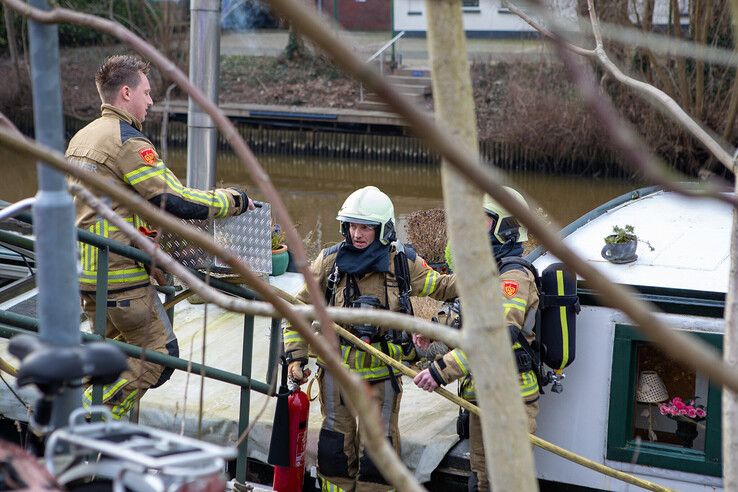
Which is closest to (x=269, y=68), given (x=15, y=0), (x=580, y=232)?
(x=580, y=232)

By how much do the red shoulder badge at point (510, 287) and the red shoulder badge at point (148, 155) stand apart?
1.85m

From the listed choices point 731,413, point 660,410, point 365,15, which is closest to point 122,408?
point 660,410

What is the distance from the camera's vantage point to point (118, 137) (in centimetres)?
495

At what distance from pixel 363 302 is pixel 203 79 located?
138 inches

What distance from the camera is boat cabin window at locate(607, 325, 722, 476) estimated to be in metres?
5.45

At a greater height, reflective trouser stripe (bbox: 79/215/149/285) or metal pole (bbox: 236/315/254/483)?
reflective trouser stripe (bbox: 79/215/149/285)

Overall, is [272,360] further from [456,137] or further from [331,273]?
[456,137]

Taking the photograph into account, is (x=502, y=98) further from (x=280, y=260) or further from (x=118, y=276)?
(x=118, y=276)

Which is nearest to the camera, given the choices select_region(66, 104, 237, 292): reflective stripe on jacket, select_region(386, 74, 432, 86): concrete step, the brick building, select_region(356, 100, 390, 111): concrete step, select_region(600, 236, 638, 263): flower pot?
select_region(66, 104, 237, 292): reflective stripe on jacket

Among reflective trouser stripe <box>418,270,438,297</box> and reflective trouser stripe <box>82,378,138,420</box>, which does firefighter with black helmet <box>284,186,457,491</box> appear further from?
reflective trouser stripe <box>82,378,138,420</box>

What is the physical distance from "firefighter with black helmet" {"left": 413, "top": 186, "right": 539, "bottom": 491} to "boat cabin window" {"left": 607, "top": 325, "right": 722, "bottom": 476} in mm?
577

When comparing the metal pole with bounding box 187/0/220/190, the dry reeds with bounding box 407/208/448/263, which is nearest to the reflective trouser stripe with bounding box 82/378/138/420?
the metal pole with bounding box 187/0/220/190

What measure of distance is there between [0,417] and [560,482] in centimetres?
342

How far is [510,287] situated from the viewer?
5.16m
